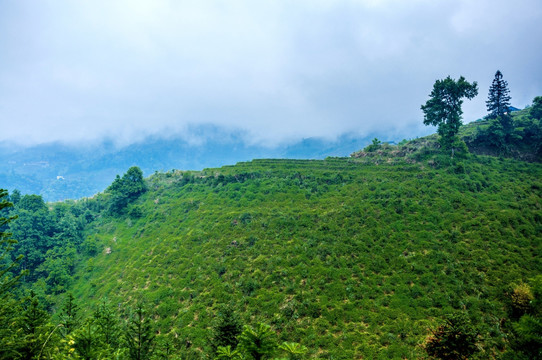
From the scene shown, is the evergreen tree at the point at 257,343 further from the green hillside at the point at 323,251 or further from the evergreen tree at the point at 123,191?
the evergreen tree at the point at 123,191

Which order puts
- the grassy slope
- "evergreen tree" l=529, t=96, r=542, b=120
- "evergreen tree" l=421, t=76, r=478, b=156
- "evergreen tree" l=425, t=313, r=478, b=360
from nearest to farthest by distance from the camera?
1. "evergreen tree" l=425, t=313, r=478, b=360
2. the grassy slope
3. "evergreen tree" l=421, t=76, r=478, b=156
4. "evergreen tree" l=529, t=96, r=542, b=120

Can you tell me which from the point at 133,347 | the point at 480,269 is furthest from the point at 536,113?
the point at 133,347

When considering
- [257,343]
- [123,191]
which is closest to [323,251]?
[257,343]

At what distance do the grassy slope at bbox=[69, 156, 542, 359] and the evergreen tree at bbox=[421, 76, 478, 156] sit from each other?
5.10m

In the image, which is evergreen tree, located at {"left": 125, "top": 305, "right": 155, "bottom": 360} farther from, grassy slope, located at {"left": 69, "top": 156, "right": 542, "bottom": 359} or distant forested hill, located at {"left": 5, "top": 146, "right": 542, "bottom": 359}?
grassy slope, located at {"left": 69, "top": 156, "right": 542, "bottom": 359}

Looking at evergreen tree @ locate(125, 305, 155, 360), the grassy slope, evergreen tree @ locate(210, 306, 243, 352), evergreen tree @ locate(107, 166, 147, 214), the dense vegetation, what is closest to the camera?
the dense vegetation

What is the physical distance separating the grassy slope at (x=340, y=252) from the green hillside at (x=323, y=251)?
151mm

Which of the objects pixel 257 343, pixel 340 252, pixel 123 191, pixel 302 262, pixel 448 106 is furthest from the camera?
pixel 123 191

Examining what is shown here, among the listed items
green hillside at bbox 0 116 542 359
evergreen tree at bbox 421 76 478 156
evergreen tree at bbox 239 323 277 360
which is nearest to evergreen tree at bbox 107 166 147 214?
green hillside at bbox 0 116 542 359

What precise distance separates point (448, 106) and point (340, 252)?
→ 3451 cm

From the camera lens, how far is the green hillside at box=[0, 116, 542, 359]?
1959 centimetres

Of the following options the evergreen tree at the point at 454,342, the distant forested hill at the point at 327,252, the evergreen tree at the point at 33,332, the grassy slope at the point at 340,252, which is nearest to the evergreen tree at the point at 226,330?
the distant forested hill at the point at 327,252

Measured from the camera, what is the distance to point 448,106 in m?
42.6

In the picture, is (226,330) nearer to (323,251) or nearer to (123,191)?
(323,251)
